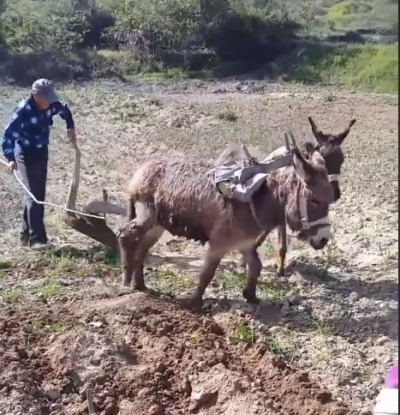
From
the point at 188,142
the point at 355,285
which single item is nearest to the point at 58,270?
the point at 355,285

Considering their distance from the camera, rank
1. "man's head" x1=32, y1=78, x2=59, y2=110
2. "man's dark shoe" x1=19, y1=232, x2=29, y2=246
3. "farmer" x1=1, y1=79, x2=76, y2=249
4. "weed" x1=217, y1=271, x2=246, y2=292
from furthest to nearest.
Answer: "man's dark shoe" x1=19, y1=232, x2=29, y2=246 → "farmer" x1=1, y1=79, x2=76, y2=249 → "man's head" x1=32, y1=78, x2=59, y2=110 → "weed" x1=217, y1=271, x2=246, y2=292

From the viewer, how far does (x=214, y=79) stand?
25875 millimetres

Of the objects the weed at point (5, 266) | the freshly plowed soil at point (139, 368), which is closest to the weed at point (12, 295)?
the freshly plowed soil at point (139, 368)

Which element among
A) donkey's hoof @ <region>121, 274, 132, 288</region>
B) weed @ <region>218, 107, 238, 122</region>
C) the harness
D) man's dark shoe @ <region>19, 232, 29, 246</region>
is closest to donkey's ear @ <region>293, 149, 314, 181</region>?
the harness

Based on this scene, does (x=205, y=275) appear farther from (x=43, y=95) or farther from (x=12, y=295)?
(x=43, y=95)

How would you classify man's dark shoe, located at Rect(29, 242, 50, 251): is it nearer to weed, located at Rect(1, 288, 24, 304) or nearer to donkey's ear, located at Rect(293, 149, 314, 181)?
weed, located at Rect(1, 288, 24, 304)

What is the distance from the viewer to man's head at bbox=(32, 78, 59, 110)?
768 cm

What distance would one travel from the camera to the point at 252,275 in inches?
263

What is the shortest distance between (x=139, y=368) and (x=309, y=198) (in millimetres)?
1850

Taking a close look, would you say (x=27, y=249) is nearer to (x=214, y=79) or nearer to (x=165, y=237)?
(x=165, y=237)

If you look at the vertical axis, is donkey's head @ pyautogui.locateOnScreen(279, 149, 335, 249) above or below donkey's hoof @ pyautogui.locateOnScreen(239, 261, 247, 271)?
above

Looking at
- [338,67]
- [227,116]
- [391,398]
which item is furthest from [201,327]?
[338,67]

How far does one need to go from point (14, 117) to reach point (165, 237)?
2148mm

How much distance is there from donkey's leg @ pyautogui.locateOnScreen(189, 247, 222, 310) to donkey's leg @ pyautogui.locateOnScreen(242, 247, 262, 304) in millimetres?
285
